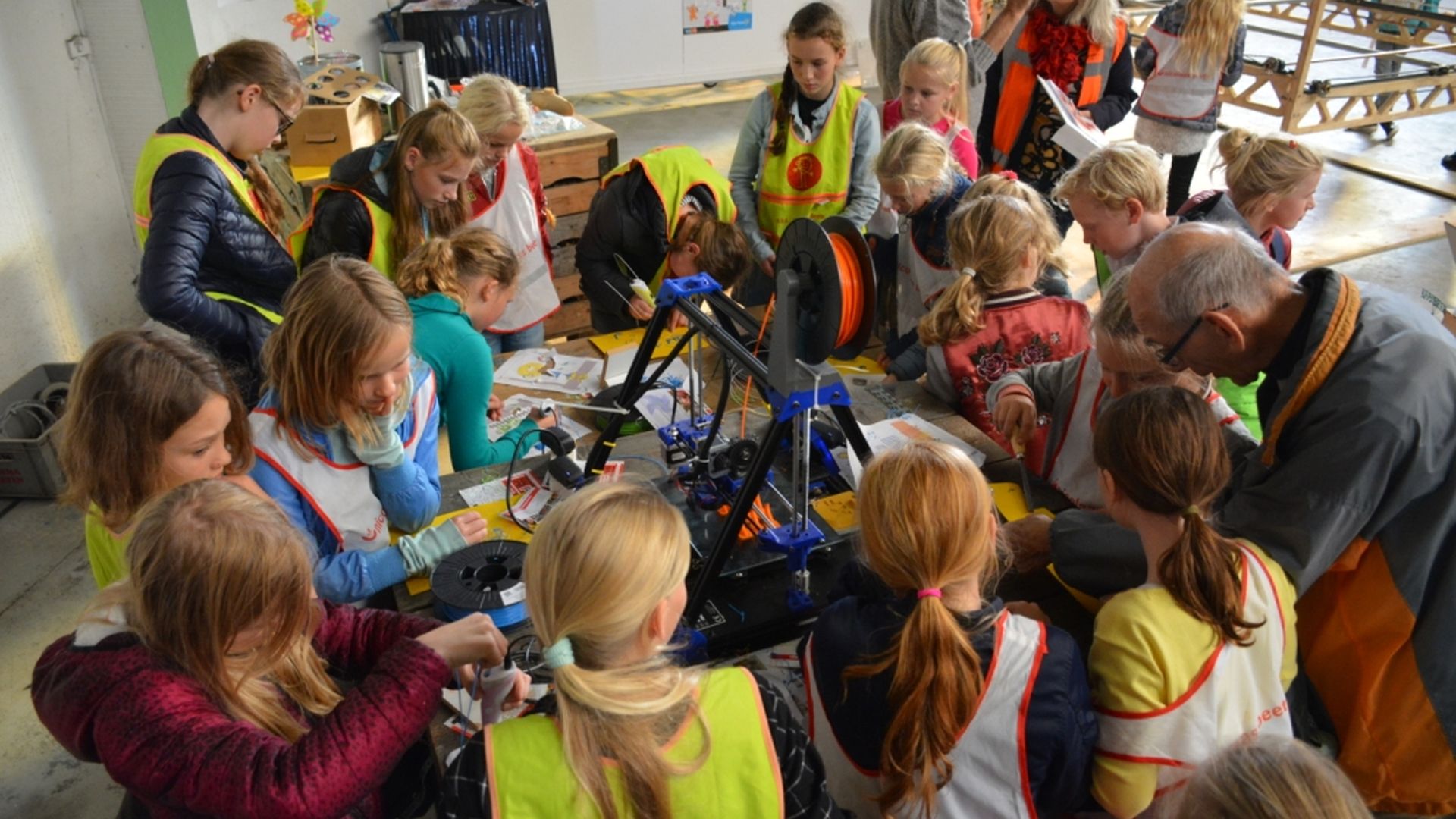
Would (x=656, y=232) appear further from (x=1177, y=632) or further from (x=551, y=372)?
(x=1177, y=632)

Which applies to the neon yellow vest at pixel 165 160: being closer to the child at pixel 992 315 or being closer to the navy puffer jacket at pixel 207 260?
Answer: the navy puffer jacket at pixel 207 260

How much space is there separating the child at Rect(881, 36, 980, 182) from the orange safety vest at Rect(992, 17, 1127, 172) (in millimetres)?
502

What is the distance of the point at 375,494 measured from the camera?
1944 millimetres

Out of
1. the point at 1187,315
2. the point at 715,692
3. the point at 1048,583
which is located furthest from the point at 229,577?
the point at 1187,315

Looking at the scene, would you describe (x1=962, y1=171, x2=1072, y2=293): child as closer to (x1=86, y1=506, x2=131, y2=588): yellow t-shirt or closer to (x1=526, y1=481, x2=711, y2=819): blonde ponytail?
(x1=526, y1=481, x2=711, y2=819): blonde ponytail

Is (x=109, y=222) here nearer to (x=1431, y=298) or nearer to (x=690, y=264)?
(x=690, y=264)

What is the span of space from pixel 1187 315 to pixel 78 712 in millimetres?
1749

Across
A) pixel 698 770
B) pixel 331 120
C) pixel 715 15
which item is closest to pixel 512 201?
pixel 331 120

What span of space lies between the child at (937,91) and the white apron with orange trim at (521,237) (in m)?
1.28

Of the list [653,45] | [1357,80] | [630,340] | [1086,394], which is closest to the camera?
[1086,394]

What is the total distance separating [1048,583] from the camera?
1.91 meters

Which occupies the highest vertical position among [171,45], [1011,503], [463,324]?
[171,45]

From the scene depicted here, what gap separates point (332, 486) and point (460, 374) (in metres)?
0.47

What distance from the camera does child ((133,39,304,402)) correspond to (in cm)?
241
